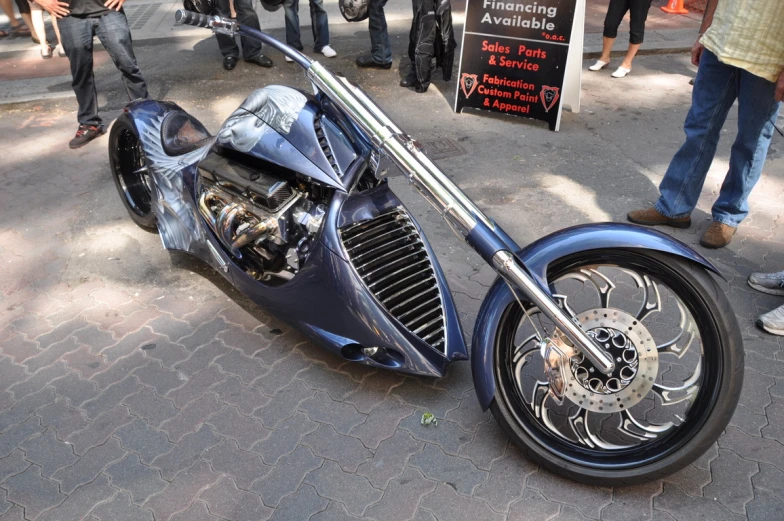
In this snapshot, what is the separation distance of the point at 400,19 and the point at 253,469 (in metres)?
7.31

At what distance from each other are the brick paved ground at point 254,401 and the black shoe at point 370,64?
8.55 ft

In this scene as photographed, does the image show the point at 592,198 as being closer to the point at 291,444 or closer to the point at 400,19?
the point at 291,444

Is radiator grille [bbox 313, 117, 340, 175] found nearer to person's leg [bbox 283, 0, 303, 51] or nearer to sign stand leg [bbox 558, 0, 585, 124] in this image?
sign stand leg [bbox 558, 0, 585, 124]

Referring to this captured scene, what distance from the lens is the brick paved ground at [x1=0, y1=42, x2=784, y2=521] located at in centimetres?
242

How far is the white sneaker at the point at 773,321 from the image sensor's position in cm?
319

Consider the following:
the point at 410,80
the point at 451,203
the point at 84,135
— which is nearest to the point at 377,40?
the point at 410,80

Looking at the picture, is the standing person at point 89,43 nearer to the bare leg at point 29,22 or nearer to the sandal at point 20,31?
the bare leg at point 29,22

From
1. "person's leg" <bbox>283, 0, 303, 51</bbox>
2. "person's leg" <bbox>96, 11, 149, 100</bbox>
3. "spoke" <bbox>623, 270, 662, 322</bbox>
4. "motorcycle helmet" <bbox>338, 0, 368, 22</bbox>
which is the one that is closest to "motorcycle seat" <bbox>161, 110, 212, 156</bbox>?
"person's leg" <bbox>96, 11, 149, 100</bbox>

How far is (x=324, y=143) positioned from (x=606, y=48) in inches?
201

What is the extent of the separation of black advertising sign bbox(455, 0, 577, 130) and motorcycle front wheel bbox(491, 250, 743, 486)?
350 cm

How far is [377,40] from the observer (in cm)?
686

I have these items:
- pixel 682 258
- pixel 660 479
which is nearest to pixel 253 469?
pixel 660 479

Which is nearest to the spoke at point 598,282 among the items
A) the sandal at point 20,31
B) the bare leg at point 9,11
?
the sandal at point 20,31

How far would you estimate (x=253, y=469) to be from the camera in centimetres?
256
